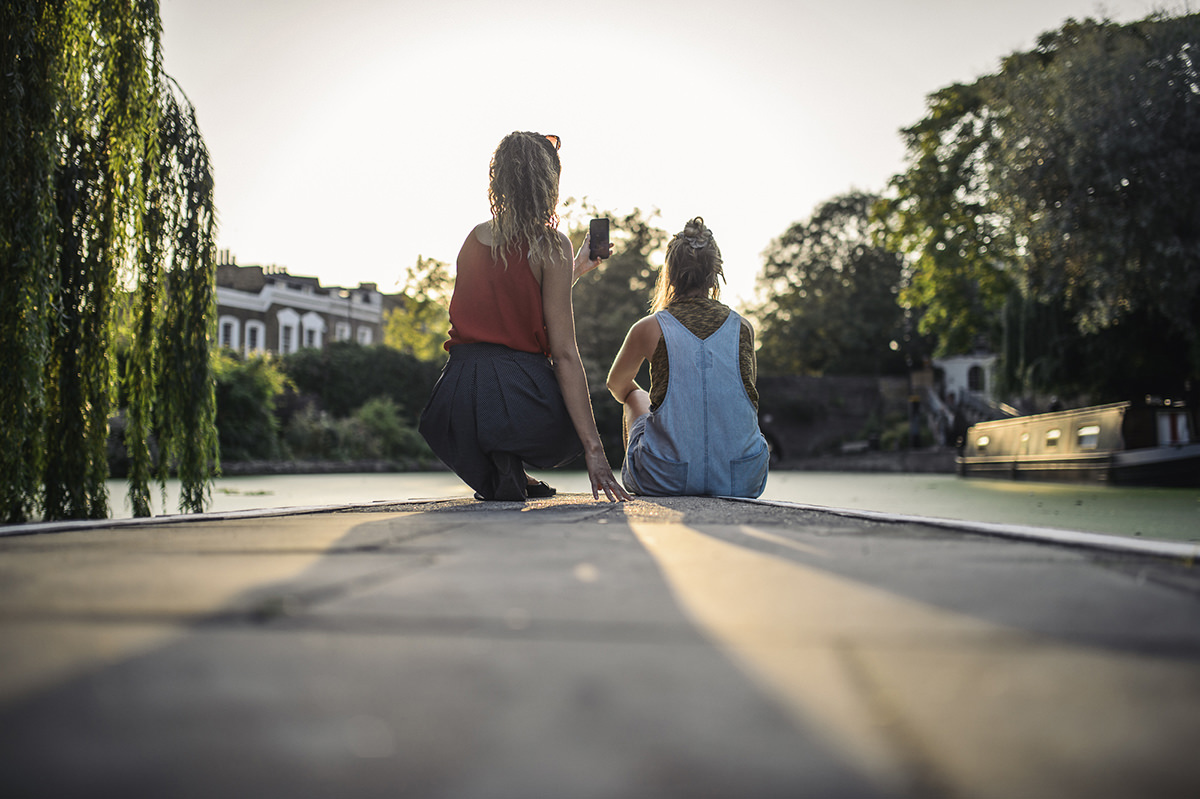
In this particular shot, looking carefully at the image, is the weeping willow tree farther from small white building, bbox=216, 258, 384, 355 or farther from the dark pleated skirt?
small white building, bbox=216, 258, 384, 355

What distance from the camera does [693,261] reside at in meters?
3.33

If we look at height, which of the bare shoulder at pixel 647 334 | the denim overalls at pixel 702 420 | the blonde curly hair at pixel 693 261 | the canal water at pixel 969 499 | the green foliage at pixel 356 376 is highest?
the green foliage at pixel 356 376

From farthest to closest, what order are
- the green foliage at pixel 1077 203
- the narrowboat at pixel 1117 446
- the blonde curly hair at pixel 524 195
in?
the green foliage at pixel 1077 203, the narrowboat at pixel 1117 446, the blonde curly hair at pixel 524 195

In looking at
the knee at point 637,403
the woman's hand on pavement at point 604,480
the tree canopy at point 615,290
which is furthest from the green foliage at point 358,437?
the woman's hand on pavement at point 604,480

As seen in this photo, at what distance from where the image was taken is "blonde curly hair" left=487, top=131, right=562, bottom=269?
281cm

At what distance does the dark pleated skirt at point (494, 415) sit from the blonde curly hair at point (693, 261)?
72cm

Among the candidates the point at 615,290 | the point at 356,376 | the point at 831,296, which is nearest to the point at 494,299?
the point at 356,376

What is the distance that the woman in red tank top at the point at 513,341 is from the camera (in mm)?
Answer: 2840

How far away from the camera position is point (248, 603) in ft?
3.09

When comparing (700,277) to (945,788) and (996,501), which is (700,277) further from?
(996,501)

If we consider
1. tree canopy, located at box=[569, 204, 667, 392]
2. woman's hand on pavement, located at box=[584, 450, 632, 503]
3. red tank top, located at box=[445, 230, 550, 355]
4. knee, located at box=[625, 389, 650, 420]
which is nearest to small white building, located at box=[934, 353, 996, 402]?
tree canopy, located at box=[569, 204, 667, 392]

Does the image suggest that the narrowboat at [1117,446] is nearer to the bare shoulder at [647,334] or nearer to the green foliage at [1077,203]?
the green foliage at [1077,203]

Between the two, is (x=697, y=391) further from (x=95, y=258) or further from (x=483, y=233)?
(x=95, y=258)

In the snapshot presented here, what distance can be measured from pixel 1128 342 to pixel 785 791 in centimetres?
1686
